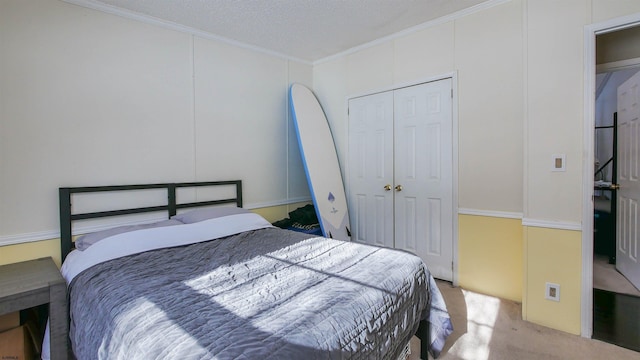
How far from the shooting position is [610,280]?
2.93m

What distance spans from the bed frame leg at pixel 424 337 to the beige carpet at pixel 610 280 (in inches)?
86.5

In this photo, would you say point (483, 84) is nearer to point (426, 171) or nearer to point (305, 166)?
point (426, 171)

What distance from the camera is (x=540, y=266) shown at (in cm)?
221

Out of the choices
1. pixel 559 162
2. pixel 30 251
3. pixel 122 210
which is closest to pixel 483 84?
pixel 559 162

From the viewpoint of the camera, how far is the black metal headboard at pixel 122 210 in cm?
215

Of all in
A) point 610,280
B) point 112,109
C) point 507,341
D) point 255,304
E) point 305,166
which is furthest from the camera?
point 305,166

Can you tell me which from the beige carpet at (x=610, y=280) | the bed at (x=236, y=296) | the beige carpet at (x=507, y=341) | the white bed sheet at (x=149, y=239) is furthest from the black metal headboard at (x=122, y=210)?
the beige carpet at (x=610, y=280)

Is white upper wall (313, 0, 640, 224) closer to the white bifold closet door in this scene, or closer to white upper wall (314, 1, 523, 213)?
white upper wall (314, 1, 523, 213)

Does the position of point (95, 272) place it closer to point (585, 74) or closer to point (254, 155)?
point (254, 155)

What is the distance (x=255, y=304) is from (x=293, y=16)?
2453 mm

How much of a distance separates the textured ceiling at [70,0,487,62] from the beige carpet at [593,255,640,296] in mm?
2895

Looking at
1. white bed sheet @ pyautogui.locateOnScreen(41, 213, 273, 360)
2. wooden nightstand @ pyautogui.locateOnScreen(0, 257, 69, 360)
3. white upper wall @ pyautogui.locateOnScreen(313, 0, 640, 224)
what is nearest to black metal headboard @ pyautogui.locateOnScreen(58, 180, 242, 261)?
white bed sheet @ pyautogui.locateOnScreen(41, 213, 273, 360)

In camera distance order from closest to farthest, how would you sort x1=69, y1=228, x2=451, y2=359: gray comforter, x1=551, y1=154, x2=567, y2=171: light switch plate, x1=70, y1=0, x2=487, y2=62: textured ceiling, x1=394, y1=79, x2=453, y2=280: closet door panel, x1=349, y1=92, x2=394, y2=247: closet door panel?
x1=69, y1=228, x2=451, y2=359: gray comforter → x1=551, y1=154, x2=567, y2=171: light switch plate → x1=70, y1=0, x2=487, y2=62: textured ceiling → x1=394, y1=79, x2=453, y2=280: closet door panel → x1=349, y1=92, x2=394, y2=247: closet door panel

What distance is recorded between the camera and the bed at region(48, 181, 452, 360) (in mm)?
1023
